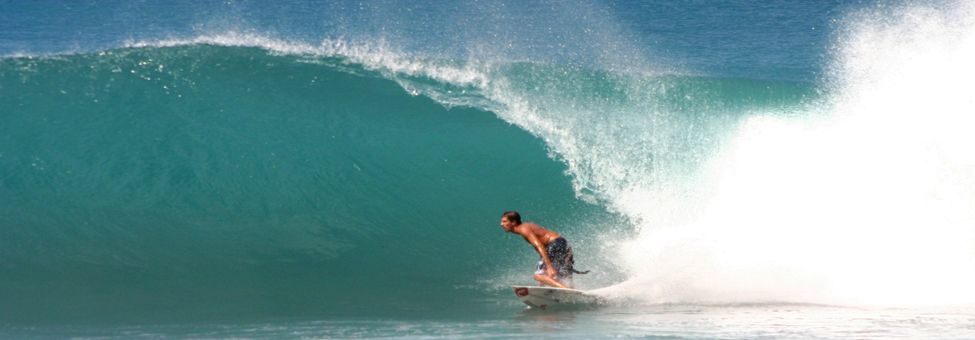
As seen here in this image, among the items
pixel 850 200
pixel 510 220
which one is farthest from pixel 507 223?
pixel 850 200

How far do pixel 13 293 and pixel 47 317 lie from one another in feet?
3.26

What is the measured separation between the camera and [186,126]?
11742 millimetres

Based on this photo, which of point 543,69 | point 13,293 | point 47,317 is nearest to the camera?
point 47,317

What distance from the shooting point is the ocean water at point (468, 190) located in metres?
8.20

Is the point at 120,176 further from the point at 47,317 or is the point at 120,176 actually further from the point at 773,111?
the point at 773,111

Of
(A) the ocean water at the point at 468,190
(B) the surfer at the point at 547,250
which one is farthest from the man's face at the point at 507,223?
(A) the ocean water at the point at 468,190

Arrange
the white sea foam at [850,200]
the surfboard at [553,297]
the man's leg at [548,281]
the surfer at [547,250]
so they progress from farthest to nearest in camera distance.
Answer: the white sea foam at [850,200] → the surfer at [547,250] → the man's leg at [548,281] → the surfboard at [553,297]

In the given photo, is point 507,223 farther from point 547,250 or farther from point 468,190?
point 468,190

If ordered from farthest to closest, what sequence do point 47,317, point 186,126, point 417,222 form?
point 186,126
point 417,222
point 47,317

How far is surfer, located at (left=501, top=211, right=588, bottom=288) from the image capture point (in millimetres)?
8406

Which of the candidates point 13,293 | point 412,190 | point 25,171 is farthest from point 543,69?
point 13,293

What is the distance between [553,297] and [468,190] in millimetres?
3497

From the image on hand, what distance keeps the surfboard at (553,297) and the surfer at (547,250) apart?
0.57 feet

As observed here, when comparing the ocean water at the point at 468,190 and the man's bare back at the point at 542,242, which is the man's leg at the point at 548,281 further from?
the ocean water at the point at 468,190
